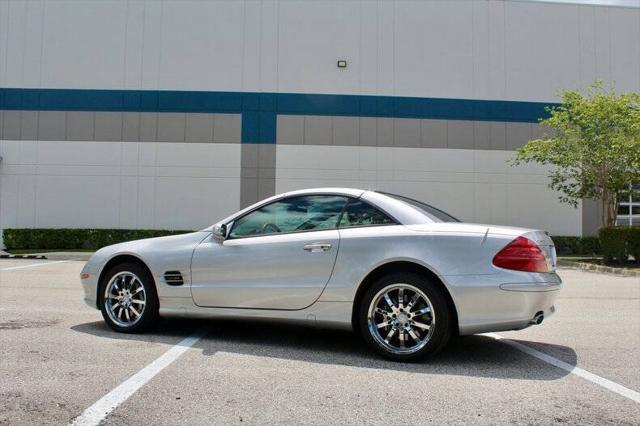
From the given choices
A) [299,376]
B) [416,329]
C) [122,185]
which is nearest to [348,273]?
[416,329]

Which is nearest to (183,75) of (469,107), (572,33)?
(469,107)

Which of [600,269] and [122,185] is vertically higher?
[122,185]

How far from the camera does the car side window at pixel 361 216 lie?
15.1 ft

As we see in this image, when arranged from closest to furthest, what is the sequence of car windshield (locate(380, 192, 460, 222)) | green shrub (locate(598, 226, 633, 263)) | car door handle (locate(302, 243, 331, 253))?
car door handle (locate(302, 243, 331, 253)) < car windshield (locate(380, 192, 460, 222)) < green shrub (locate(598, 226, 633, 263))

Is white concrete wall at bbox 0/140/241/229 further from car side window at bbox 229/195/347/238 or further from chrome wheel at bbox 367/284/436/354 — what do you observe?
chrome wheel at bbox 367/284/436/354

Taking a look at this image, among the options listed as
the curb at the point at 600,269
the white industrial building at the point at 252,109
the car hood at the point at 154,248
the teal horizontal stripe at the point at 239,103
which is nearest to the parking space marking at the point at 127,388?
the car hood at the point at 154,248

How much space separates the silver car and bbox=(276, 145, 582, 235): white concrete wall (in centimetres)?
1622

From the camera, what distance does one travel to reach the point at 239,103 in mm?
21625

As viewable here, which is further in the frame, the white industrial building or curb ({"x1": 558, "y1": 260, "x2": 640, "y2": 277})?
the white industrial building

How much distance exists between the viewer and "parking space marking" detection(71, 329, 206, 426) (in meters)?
3.00

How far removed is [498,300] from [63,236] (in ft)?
66.0

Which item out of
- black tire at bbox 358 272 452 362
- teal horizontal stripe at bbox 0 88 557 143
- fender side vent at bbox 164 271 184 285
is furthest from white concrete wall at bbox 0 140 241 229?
black tire at bbox 358 272 452 362

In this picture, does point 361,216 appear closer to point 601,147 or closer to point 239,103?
point 601,147

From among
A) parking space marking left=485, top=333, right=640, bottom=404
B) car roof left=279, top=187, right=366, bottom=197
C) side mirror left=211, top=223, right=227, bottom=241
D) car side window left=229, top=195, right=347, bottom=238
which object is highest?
car roof left=279, top=187, right=366, bottom=197
